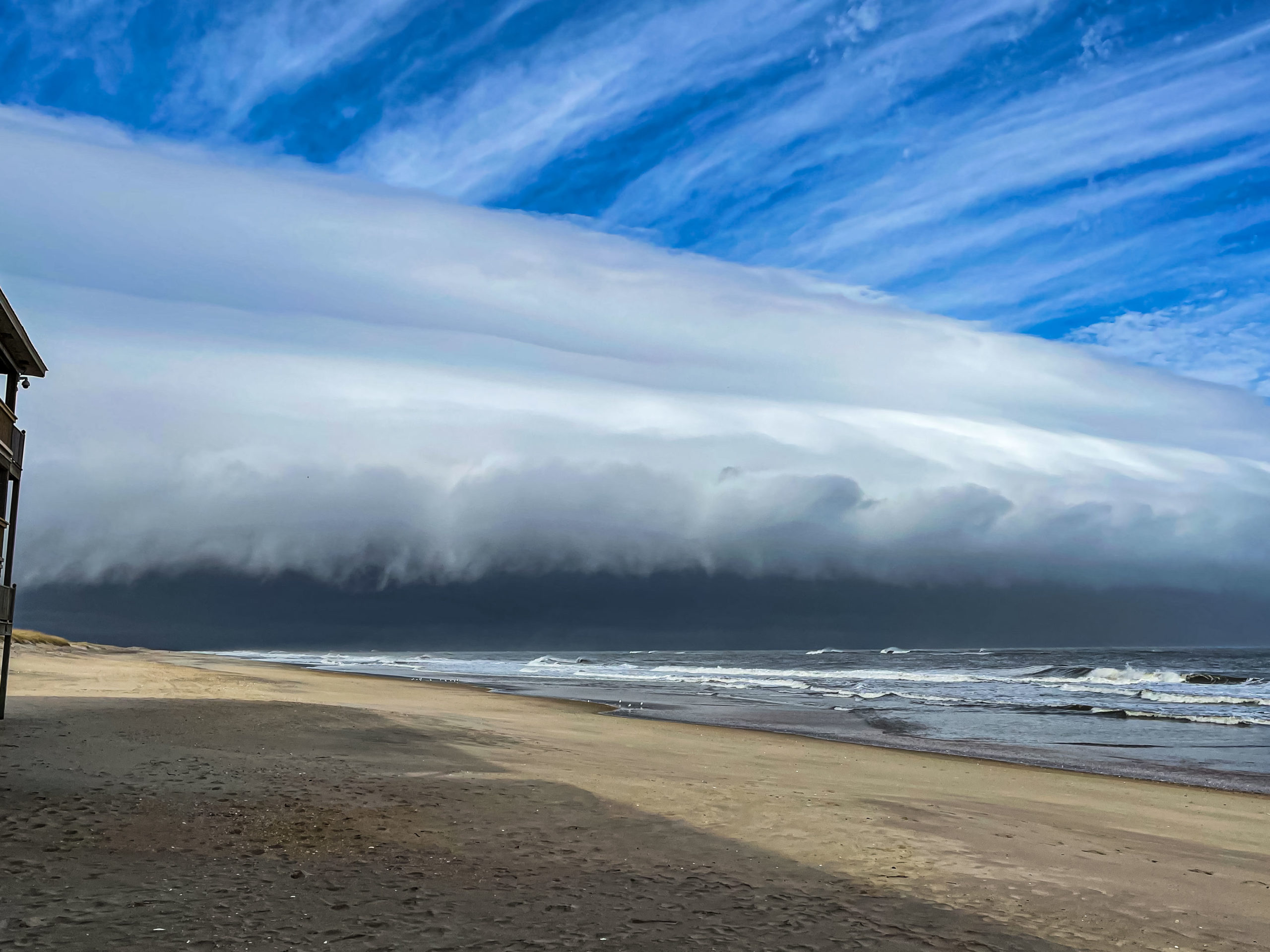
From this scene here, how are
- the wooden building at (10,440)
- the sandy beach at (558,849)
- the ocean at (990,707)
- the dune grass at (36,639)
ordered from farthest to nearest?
the dune grass at (36,639) → the ocean at (990,707) → the wooden building at (10,440) → the sandy beach at (558,849)

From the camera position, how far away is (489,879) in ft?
21.7

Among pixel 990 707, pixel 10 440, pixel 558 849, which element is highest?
pixel 10 440

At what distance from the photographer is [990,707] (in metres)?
32.5

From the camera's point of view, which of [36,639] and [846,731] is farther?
[36,639]

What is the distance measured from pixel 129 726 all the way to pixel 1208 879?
12926 mm

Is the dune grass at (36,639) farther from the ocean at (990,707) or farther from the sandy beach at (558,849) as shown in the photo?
the sandy beach at (558,849)

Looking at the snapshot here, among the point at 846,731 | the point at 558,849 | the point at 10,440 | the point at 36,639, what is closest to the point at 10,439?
the point at 10,440

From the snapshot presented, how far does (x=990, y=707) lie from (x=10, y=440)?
99.4ft

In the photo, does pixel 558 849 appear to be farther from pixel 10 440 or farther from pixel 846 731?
pixel 846 731

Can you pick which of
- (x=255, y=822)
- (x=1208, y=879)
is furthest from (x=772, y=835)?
(x=255, y=822)

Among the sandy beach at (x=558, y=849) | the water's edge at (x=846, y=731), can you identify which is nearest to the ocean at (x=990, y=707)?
the water's edge at (x=846, y=731)

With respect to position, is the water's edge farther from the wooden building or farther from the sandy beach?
the wooden building

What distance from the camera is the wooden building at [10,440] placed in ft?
43.8

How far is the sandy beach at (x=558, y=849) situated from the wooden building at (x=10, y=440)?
1.52m
